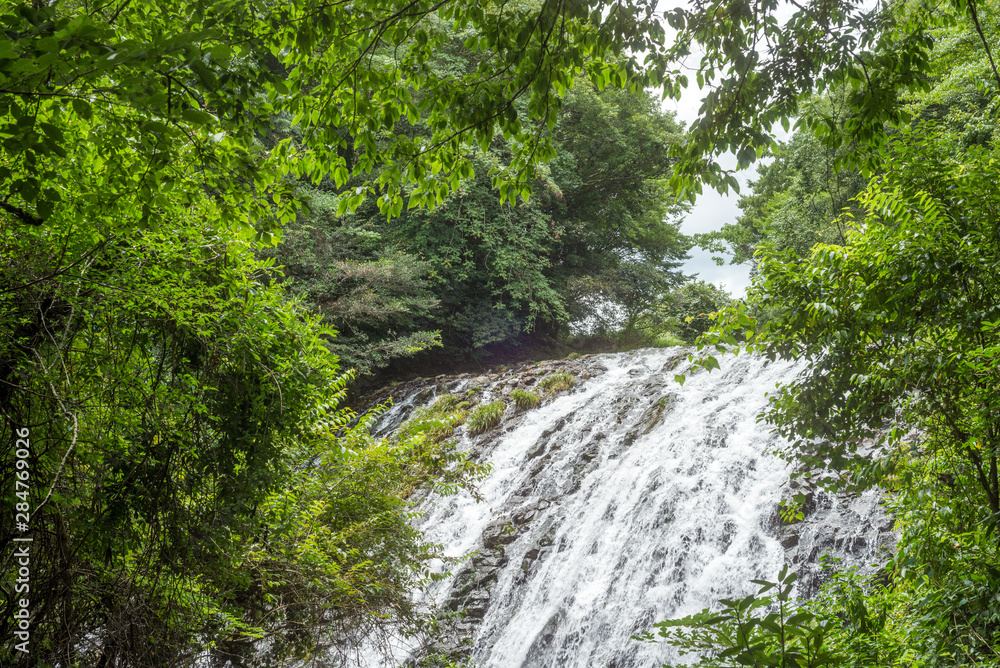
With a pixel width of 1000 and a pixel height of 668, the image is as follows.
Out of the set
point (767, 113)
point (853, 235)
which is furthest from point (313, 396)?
point (853, 235)

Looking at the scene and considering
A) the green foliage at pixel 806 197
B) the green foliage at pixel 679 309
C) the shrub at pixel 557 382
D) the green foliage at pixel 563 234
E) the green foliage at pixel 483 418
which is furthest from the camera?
the green foliage at pixel 679 309

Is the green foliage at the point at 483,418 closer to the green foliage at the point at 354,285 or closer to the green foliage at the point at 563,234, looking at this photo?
the green foliage at the point at 354,285

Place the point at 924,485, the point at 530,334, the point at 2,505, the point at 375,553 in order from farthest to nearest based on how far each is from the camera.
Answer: the point at 530,334 → the point at 375,553 → the point at 924,485 → the point at 2,505

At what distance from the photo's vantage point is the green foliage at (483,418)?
33.9ft

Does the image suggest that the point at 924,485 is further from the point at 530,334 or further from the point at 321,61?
the point at 530,334

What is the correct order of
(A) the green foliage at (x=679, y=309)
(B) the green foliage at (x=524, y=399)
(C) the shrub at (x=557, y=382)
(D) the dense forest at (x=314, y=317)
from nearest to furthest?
(D) the dense forest at (x=314, y=317) → (B) the green foliage at (x=524, y=399) → (C) the shrub at (x=557, y=382) → (A) the green foliage at (x=679, y=309)

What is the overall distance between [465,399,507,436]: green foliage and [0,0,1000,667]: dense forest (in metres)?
5.65

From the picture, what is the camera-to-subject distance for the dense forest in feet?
8.55

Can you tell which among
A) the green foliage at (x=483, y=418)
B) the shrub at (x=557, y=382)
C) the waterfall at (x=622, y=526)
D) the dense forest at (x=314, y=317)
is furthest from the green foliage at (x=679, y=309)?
the dense forest at (x=314, y=317)

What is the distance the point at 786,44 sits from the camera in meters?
2.98

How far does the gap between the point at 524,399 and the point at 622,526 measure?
4405mm

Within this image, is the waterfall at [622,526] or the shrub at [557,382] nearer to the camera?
the waterfall at [622,526]

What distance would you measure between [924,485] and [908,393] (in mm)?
573

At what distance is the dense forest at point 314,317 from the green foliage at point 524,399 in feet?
20.8
